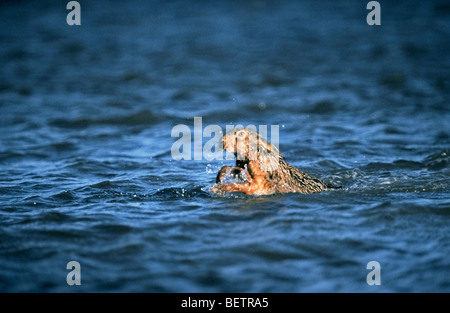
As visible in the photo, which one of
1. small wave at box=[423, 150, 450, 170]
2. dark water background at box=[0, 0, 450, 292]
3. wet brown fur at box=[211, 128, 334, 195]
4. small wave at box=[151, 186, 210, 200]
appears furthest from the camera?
small wave at box=[423, 150, 450, 170]

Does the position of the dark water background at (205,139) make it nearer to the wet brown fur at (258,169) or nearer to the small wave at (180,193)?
the small wave at (180,193)

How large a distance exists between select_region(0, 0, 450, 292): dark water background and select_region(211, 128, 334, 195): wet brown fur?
15 centimetres

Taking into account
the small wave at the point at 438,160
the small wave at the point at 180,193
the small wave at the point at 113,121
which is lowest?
the small wave at the point at 180,193

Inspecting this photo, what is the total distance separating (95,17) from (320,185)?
14.5 metres

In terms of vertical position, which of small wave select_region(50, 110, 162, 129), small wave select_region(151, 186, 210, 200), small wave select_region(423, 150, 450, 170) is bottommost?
small wave select_region(151, 186, 210, 200)

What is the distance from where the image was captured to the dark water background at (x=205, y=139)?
5.23 m

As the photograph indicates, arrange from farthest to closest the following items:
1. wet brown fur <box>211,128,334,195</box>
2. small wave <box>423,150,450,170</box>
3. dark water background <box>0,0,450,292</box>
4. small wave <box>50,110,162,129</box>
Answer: small wave <box>50,110,162,129</box> < small wave <box>423,150,450,170</box> < wet brown fur <box>211,128,334,195</box> < dark water background <box>0,0,450,292</box>

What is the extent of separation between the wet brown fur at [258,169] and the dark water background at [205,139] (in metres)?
0.15

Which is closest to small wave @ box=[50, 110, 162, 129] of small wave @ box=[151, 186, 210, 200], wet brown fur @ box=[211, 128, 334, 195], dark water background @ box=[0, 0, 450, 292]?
dark water background @ box=[0, 0, 450, 292]

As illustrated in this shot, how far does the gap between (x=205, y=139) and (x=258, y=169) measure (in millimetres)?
4465

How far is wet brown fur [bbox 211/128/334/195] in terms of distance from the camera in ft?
20.5

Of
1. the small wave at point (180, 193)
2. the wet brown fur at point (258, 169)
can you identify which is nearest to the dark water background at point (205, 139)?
the small wave at point (180, 193)

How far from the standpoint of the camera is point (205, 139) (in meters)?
10.9

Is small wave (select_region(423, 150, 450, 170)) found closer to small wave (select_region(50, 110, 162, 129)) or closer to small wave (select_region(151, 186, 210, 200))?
small wave (select_region(151, 186, 210, 200))
